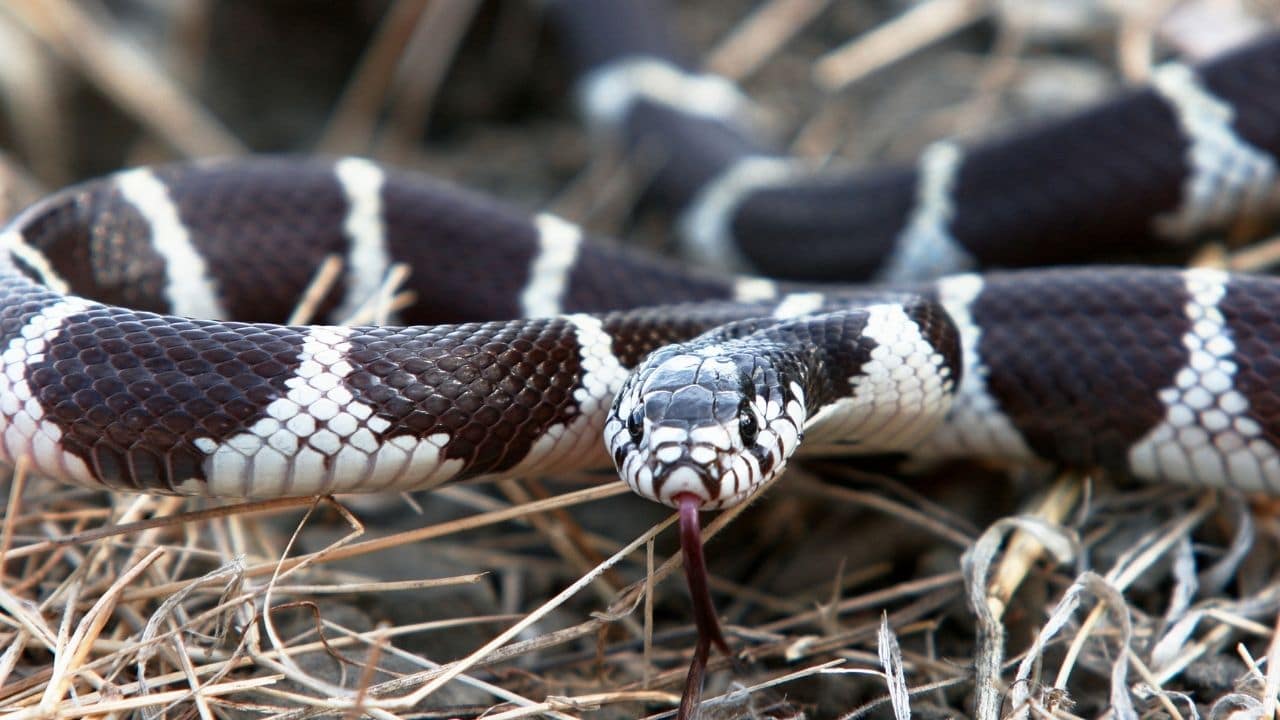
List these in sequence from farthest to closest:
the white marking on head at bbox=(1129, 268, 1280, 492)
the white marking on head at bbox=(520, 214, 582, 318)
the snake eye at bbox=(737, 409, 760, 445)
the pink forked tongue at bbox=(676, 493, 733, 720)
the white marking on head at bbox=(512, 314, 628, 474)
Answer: the white marking on head at bbox=(520, 214, 582, 318) < the white marking on head at bbox=(1129, 268, 1280, 492) < the white marking on head at bbox=(512, 314, 628, 474) < the snake eye at bbox=(737, 409, 760, 445) < the pink forked tongue at bbox=(676, 493, 733, 720)

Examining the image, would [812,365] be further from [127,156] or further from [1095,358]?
[127,156]

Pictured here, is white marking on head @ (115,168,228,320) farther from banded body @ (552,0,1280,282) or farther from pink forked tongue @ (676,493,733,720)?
banded body @ (552,0,1280,282)

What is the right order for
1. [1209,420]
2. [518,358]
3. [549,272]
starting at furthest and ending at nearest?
[549,272], [1209,420], [518,358]

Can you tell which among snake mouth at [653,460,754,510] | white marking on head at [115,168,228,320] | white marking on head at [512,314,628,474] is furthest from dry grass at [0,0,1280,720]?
white marking on head at [115,168,228,320]

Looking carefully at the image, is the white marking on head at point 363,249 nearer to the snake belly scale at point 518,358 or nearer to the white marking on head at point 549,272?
the snake belly scale at point 518,358

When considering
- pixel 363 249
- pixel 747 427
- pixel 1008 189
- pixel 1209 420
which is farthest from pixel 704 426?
pixel 1008 189

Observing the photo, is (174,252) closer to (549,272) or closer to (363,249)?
(363,249)
